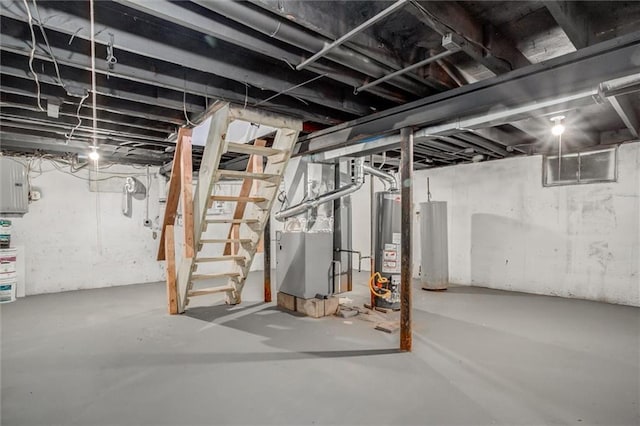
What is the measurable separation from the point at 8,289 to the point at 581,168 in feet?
25.7

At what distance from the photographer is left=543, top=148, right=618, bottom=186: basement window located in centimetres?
422

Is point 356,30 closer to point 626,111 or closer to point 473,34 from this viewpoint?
point 473,34

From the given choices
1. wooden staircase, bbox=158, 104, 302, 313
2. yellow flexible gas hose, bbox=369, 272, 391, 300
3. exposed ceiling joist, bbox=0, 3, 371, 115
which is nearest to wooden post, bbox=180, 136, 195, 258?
wooden staircase, bbox=158, 104, 302, 313

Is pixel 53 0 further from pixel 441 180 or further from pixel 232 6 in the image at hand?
pixel 441 180

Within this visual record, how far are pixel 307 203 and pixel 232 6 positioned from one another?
2460 mm

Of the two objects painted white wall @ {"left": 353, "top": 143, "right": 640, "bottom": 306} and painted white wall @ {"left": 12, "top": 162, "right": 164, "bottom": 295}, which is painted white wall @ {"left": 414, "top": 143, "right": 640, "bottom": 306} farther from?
painted white wall @ {"left": 12, "top": 162, "right": 164, "bottom": 295}

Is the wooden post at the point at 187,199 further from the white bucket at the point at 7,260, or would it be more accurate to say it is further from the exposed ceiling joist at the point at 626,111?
the exposed ceiling joist at the point at 626,111

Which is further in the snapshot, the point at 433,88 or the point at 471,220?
the point at 471,220

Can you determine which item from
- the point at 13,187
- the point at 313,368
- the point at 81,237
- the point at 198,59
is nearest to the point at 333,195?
the point at 313,368

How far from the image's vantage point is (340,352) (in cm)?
269

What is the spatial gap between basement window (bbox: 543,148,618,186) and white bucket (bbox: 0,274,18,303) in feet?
24.5

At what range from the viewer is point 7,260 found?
13.9 feet

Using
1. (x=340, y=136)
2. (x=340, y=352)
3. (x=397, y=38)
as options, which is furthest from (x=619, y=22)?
(x=340, y=352)

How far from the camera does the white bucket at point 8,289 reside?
423 centimetres
